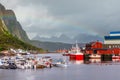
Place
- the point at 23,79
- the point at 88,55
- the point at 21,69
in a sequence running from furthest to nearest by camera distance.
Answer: the point at 88,55 < the point at 21,69 < the point at 23,79

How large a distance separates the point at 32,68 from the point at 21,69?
3.04 metres

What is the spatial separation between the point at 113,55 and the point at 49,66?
78672 millimetres

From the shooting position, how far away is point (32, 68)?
109 m

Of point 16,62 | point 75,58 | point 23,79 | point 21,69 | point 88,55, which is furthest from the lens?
Result: point 88,55

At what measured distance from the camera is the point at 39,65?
113 metres

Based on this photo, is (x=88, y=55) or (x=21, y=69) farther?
(x=88, y=55)

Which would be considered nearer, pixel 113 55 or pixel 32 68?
pixel 32 68

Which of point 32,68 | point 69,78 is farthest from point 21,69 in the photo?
point 69,78

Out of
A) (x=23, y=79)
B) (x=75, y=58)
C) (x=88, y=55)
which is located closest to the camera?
(x=23, y=79)

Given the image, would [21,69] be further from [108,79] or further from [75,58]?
[75,58]

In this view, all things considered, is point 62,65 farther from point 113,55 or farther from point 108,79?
point 113,55

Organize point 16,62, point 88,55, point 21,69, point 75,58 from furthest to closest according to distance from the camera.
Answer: point 88,55 → point 75,58 → point 16,62 → point 21,69

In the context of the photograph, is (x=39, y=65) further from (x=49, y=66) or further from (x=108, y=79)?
(x=108, y=79)

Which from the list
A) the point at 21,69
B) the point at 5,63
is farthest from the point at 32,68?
the point at 5,63
